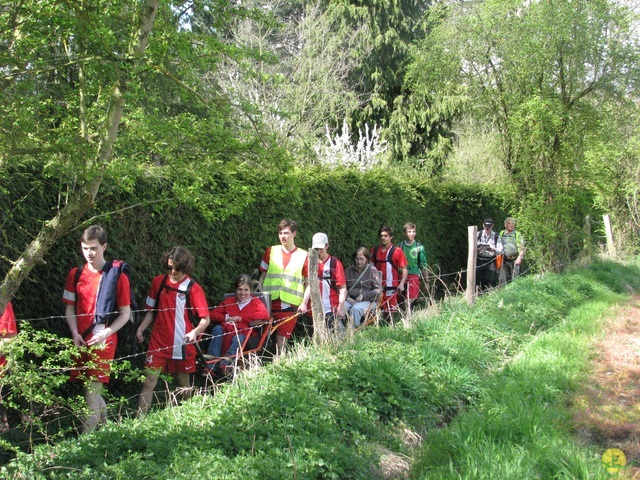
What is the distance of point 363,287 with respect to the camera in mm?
8602

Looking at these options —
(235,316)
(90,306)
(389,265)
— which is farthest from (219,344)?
(389,265)

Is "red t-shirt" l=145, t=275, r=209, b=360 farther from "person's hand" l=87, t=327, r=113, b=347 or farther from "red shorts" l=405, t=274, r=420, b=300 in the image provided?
"red shorts" l=405, t=274, r=420, b=300

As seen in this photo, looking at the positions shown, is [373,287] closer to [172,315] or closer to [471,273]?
[471,273]

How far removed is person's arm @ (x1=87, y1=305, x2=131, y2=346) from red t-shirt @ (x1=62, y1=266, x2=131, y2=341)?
5 centimetres

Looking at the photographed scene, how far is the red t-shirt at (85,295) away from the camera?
16.4ft

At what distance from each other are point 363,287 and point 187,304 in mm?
3426

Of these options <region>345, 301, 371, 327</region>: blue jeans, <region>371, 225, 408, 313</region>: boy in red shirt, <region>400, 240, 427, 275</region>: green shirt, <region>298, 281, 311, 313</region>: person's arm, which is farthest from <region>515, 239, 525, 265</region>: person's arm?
<region>298, 281, 311, 313</region>: person's arm

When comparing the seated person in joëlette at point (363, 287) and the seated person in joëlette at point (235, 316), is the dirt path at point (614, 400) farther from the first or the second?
the seated person in joëlette at point (235, 316)

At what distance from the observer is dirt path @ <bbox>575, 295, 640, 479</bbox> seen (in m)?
4.84

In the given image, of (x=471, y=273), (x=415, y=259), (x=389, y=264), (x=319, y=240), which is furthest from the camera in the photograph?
(x=415, y=259)

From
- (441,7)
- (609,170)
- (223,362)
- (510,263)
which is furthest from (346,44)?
(223,362)

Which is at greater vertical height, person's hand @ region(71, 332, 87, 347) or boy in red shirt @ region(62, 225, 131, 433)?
boy in red shirt @ region(62, 225, 131, 433)

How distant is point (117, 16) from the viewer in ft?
12.7

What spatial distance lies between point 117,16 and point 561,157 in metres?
11.6
